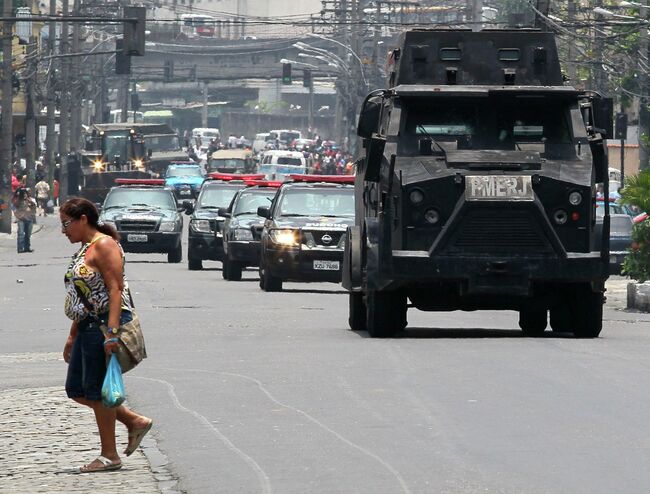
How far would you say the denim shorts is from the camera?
10.9 metres

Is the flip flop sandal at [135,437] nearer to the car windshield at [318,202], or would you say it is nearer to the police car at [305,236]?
the police car at [305,236]

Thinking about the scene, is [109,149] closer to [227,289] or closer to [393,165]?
[227,289]

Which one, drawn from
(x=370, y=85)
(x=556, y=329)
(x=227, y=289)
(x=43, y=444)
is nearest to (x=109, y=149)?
(x=370, y=85)

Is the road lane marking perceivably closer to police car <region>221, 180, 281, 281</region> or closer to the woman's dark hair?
the woman's dark hair

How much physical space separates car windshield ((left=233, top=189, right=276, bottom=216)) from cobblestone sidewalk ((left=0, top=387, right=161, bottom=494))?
20708 mm

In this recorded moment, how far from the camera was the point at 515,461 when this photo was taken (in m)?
10.6

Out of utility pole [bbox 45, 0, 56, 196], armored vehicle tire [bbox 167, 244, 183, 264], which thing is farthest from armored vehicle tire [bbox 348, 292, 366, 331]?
utility pole [bbox 45, 0, 56, 196]

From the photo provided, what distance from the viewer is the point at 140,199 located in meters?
45.0

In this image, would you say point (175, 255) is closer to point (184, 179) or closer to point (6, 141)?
point (6, 141)

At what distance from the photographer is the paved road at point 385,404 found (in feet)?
33.7

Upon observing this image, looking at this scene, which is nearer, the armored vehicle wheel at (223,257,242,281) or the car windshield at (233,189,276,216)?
the armored vehicle wheel at (223,257,242,281)

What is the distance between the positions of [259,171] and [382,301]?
2989 inches

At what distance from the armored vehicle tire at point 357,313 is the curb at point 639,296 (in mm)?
9403

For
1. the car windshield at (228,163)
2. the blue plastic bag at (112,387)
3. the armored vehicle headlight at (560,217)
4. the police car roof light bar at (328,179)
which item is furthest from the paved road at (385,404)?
the car windshield at (228,163)
